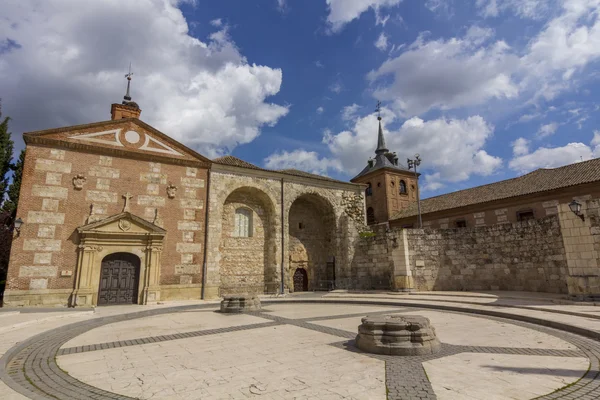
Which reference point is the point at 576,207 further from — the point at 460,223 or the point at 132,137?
the point at 132,137

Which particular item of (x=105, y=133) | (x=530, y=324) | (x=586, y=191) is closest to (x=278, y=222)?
(x=105, y=133)

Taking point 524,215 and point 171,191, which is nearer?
point 171,191

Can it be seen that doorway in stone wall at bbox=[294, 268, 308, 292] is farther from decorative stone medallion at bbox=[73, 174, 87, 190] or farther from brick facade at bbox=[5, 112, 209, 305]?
decorative stone medallion at bbox=[73, 174, 87, 190]

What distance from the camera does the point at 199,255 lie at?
1617 centimetres

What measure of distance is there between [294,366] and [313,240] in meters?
17.6

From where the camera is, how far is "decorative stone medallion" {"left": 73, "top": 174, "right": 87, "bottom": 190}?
14.0 m

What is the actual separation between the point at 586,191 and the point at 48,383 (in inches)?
1051

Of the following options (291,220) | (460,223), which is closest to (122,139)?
(291,220)

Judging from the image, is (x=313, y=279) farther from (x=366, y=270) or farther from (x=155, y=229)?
(x=155, y=229)

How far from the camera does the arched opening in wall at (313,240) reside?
69.9 feet

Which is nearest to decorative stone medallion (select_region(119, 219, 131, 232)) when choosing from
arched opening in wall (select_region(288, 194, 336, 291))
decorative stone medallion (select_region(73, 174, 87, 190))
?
decorative stone medallion (select_region(73, 174, 87, 190))

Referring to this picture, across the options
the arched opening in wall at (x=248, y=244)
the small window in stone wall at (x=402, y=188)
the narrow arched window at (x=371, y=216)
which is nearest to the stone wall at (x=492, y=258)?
the arched opening in wall at (x=248, y=244)

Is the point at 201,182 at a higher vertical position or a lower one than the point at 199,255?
higher

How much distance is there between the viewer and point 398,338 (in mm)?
5215
